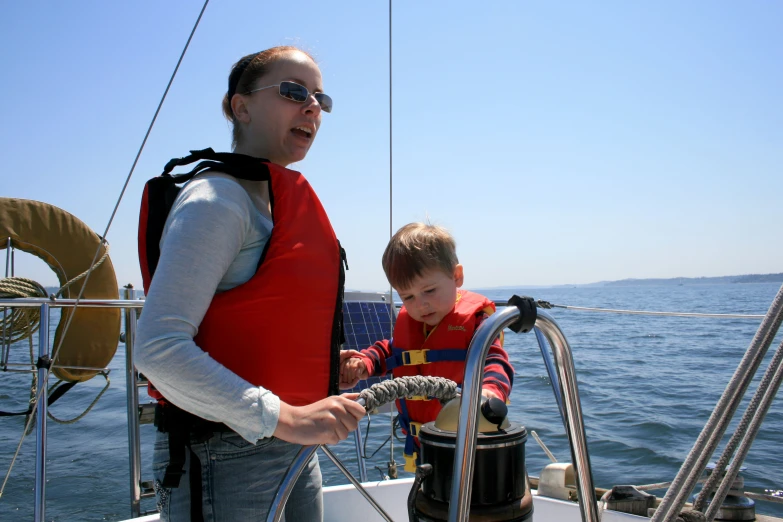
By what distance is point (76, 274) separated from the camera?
4320 mm

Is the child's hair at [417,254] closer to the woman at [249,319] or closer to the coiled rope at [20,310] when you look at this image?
the woman at [249,319]

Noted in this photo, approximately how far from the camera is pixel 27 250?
415 centimetres

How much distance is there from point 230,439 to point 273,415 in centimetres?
21

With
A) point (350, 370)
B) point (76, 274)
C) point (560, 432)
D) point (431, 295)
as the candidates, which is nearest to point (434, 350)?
point (431, 295)

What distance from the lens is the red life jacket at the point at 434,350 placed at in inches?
74.7

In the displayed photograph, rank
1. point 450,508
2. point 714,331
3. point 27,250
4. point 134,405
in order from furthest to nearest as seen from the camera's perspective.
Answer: point 714,331, point 27,250, point 134,405, point 450,508

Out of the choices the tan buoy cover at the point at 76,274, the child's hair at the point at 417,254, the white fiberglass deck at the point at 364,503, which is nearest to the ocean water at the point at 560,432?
the white fiberglass deck at the point at 364,503

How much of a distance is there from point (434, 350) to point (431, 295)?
0.17m

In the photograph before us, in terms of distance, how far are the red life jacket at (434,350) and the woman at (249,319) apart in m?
0.44

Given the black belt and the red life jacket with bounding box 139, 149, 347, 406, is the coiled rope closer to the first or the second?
the red life jacket with bounding box 139, 149, 347, 406

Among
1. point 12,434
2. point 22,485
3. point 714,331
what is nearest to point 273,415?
point 22,485

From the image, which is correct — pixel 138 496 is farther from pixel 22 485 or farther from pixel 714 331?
pixel 714 331

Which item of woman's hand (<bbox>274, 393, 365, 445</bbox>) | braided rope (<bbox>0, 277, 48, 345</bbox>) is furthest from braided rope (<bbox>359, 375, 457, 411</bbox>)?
braided rope (<bbox>0, 277, 48, 345</bbox>)

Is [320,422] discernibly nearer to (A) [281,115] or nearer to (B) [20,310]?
(A) [281,115]
